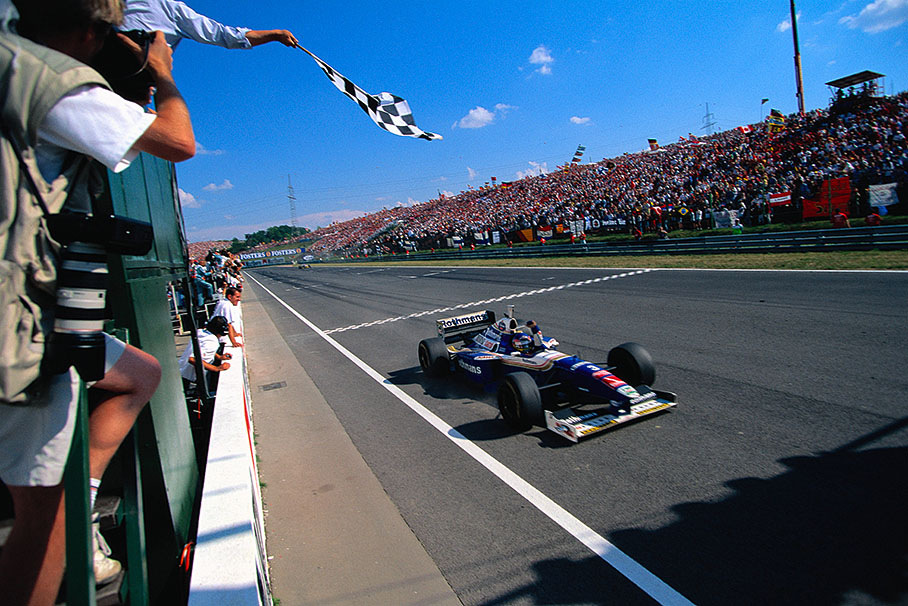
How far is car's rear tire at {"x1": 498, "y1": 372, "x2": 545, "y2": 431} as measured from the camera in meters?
4.96

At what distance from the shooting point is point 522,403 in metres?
4.95

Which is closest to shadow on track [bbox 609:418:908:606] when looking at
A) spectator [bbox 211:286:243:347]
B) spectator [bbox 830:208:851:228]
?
spectator [bbox 211:286:243:347]

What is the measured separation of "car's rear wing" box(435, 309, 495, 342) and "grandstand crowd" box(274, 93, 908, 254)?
1669 cm

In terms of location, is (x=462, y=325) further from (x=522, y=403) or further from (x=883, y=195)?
(x=883, y=195)

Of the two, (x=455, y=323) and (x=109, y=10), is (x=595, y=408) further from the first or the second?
(x=109, y=10)

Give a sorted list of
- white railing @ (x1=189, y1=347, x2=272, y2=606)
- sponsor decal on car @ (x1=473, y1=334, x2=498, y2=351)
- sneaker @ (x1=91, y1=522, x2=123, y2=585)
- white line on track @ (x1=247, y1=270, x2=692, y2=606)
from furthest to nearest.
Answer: sponsor decal on car @ (x1=473, y1=334, x2=498, y2=351) < white line on track @ (x1=247, y1=270, x2=692, y2=606) < white railing @ (x1=189, y1=347, x2=272, y2=606) < sneaker @ (x1=91, y1=522, x2=123, y2=585)

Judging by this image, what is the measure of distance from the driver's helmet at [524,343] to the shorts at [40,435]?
5186 mm

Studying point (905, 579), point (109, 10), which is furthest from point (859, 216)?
point (109, 10)

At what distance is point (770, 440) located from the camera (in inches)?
167

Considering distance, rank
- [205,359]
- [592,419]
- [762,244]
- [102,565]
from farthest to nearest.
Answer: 1. [762,244]
2. [205,359]
3. [592,419]
4. [102,565]

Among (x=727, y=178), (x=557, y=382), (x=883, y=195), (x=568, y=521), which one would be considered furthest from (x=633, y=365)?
(x=727, y=178)

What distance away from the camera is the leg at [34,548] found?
1.27m

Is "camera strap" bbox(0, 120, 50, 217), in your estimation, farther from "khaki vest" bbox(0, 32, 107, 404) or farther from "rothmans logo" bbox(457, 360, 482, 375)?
"rothmans logo" bbox(457, 360, 482, 375)

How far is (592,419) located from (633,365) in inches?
40.0
